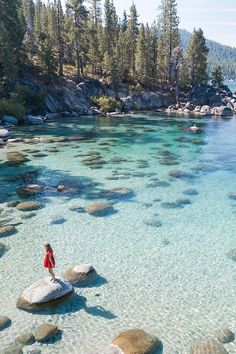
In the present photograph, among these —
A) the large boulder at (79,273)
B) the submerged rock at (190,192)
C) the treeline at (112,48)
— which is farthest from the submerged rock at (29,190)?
the treeline at (112,48)

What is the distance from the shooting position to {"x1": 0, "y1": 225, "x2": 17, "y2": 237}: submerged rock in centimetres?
1825

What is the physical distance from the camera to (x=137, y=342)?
10.6m

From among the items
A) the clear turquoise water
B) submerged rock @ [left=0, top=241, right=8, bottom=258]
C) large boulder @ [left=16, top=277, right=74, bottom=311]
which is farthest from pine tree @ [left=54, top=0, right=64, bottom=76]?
large boulder @ [left=16, top=277, right=74, bottom=311]

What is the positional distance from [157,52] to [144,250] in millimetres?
88484

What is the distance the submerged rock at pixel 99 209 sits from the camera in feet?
69.5

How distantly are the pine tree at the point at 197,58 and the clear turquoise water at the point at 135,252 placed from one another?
217 ft

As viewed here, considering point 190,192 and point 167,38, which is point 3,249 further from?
point 167,38

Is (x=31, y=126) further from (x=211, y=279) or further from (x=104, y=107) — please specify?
(x=211, y=279)

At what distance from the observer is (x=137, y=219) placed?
20375mm

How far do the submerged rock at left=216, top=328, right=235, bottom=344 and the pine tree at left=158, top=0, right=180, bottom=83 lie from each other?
291 feet

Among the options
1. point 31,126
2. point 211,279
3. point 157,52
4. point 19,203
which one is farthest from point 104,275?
point 157,52

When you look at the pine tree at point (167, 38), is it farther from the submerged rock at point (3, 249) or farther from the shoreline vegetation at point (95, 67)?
the submerged rock at point (3, 249)

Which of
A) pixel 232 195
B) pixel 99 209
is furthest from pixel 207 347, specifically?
pixel 232 195

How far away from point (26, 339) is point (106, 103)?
66023 mm
